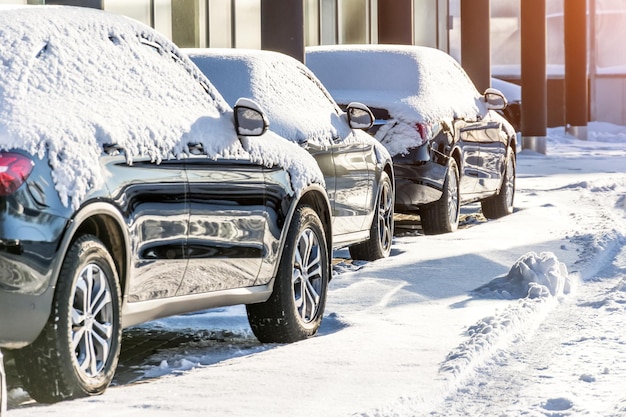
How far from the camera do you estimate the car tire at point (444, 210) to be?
553 inches

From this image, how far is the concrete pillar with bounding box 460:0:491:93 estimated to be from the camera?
3100cm

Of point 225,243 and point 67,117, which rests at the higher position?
point 67,117

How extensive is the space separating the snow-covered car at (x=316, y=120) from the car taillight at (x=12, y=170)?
386 centimetres

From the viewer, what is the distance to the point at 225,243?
24.3 ft

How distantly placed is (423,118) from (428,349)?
5.85 meters

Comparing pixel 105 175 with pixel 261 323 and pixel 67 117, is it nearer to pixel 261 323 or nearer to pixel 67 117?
pixel 67 117

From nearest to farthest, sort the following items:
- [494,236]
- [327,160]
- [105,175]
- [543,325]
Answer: [105,175], [543,325], [327,160], [494,236]

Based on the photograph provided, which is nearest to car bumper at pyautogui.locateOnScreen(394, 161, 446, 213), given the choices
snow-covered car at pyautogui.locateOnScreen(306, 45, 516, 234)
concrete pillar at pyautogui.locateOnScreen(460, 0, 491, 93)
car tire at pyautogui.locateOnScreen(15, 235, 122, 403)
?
snow-covered car at pyautogui.locateOnScreen(306, 45, 516, 234)

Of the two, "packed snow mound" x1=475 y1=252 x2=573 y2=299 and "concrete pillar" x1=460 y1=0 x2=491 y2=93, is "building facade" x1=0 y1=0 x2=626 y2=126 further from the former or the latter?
"packed snow mound" x1=475 y1=252 x2=573 y2=299

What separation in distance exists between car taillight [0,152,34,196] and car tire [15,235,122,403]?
400 millimetres

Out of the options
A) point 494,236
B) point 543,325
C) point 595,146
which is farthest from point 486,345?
point 595,146

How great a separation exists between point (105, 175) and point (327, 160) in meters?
4.00

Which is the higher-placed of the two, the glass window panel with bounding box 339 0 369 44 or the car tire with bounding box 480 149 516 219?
the glass window panel with bounding box 339 0 369 44

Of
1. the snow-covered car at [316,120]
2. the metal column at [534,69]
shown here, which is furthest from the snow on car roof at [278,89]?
the metal column at [534,69]
